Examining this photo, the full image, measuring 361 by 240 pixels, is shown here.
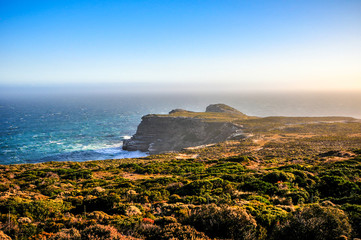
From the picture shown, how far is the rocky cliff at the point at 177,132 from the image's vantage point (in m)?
66.4

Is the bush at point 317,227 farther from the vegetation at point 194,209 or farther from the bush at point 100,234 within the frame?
the bush at point 100,234

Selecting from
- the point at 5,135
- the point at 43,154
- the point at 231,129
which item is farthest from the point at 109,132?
the point at 231,129

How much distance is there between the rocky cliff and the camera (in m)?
66.4

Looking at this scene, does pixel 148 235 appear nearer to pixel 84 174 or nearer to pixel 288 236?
pixel 288 236

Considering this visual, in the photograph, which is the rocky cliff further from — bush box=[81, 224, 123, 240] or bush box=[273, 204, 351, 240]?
bush box=[81, 224, 123, 240]

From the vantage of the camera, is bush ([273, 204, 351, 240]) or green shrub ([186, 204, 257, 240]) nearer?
bush ([273, 204, 351, 240])

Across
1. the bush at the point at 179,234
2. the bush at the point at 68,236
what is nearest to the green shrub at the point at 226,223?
the bush at the point at 179,234

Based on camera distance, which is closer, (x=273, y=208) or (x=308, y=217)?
(x=308, y=217)

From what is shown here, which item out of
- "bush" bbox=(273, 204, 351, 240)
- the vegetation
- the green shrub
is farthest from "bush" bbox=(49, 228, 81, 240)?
"bush" bbox=(273, 204, 351, 240)

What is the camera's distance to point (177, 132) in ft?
252

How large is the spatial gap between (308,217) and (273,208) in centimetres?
238

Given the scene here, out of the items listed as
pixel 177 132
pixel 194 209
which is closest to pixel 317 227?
pixel 194 209

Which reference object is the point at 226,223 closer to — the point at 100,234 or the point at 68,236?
the point at 100,234

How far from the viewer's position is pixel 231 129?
63.2 metres
